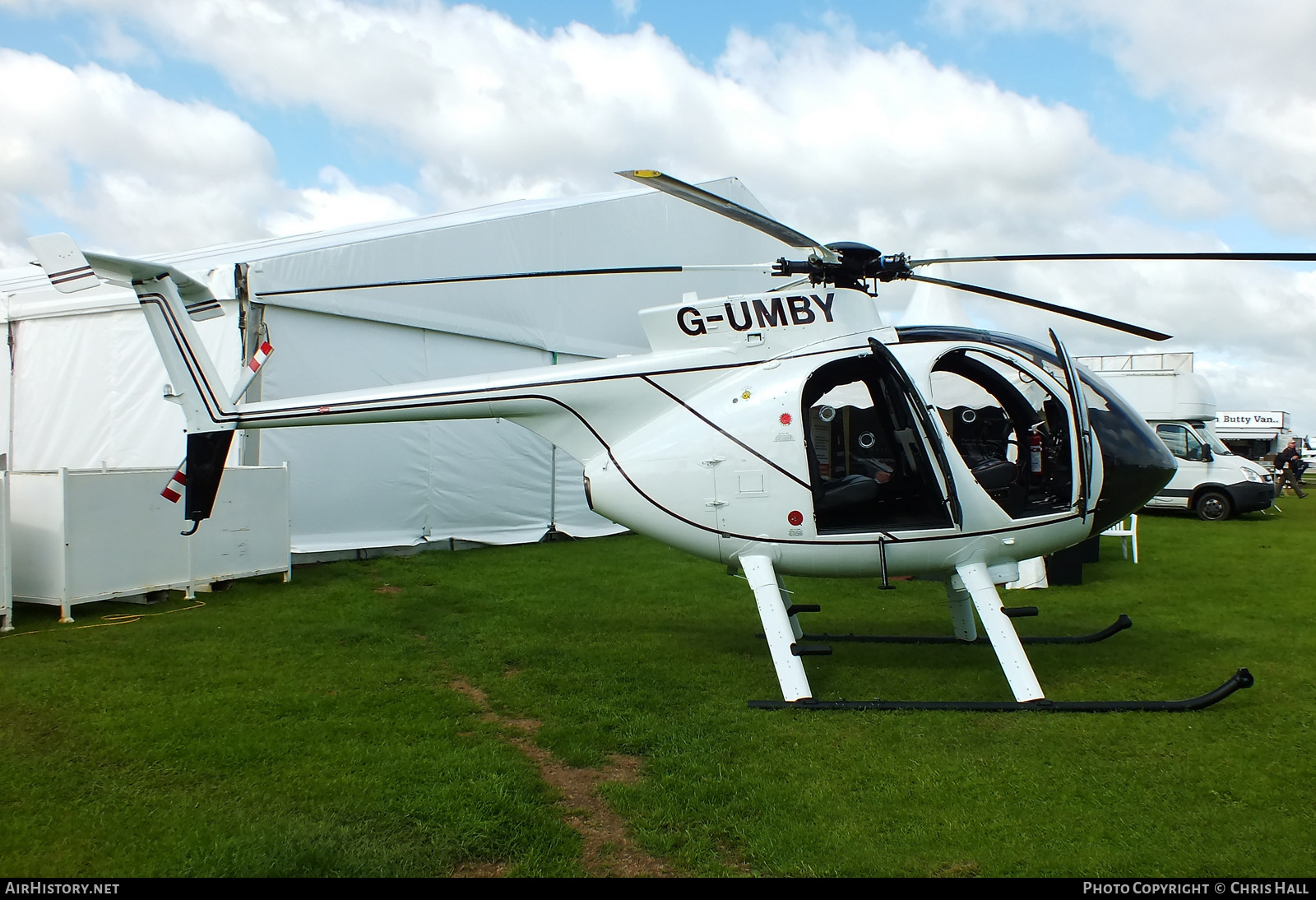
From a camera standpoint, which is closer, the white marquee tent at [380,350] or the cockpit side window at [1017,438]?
the cockpit side window at [1017,438]

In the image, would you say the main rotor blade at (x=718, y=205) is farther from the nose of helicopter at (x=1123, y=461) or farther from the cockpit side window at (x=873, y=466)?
the nose of helicopter at (x=1123, y=461)

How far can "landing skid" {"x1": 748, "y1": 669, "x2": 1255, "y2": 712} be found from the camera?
554 centimetres

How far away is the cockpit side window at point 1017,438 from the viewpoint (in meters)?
6.18

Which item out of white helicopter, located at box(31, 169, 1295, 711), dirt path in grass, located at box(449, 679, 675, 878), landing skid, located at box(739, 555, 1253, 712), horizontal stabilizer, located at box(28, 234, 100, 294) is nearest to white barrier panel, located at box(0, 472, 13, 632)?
white helicopter, located at box(31, 169, 1295, 711)

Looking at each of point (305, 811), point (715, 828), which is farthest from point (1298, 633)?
point (305, 811)

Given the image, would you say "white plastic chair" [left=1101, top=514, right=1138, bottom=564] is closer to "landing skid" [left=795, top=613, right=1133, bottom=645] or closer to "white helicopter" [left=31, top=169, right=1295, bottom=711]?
"landing skid" [left=795, top=613, right=1133, bottom=645]

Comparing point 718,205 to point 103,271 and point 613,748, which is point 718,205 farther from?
point 103,271

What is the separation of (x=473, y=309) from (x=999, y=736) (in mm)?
9912

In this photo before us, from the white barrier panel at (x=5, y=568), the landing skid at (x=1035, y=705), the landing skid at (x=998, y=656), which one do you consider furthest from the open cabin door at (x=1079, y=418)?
the white barrier panel at (x=5, y=568)

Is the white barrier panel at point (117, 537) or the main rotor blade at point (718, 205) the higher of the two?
A: the main rotor blade at point (718, 205)

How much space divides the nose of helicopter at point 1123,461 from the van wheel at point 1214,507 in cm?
1448

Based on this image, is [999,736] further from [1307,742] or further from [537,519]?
[537,519]

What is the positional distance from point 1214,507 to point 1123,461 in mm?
15085

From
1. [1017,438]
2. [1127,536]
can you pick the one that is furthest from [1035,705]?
[1127,536]
